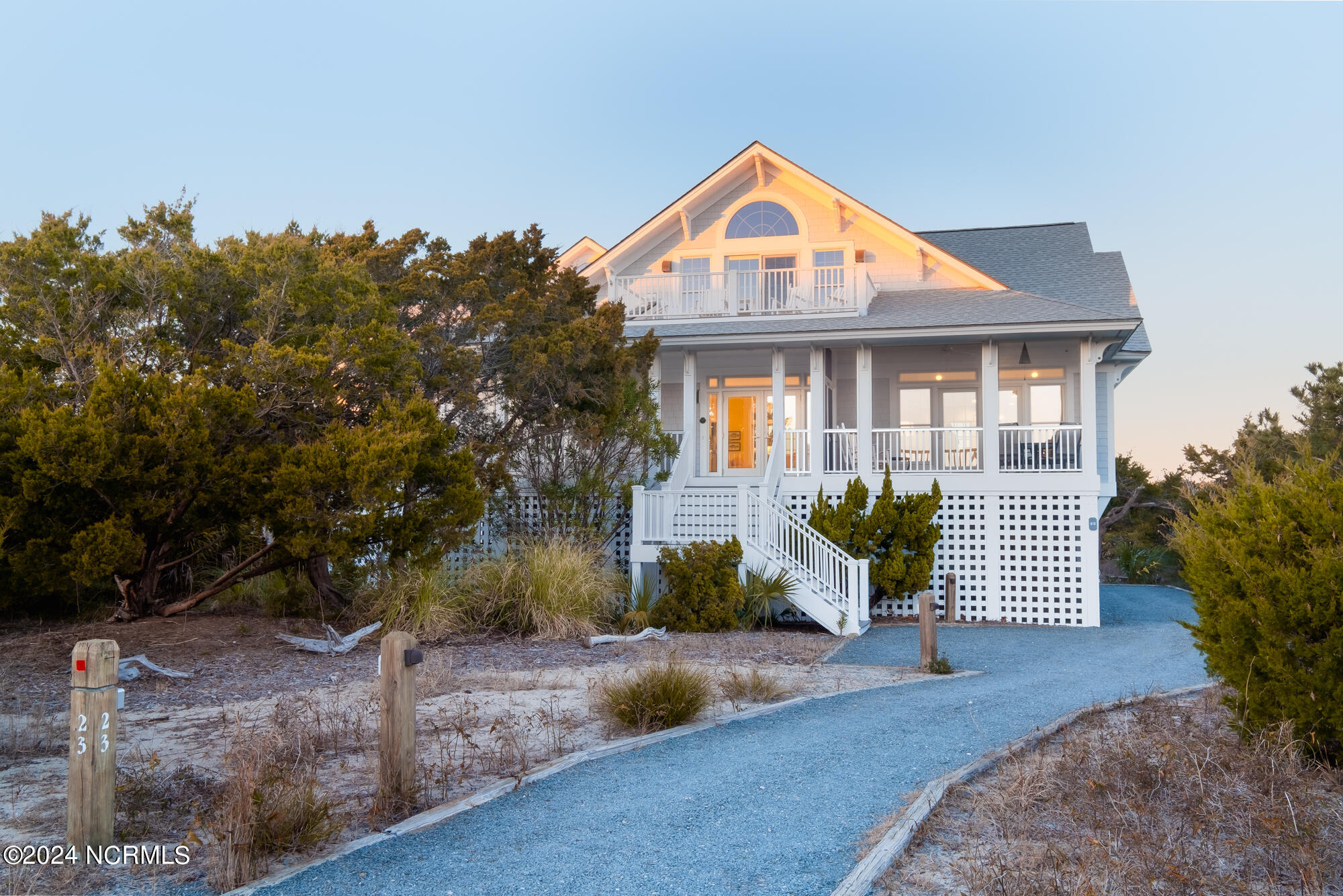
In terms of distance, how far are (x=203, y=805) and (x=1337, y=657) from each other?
642cm

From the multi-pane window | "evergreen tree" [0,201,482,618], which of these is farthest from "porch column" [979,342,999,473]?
"evergreen tree" [0,201,482,618]

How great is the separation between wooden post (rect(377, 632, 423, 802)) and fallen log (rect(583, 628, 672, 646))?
22.1 ft

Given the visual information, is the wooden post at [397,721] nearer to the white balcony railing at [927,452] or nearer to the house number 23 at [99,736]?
the house number 23 at [99,736]

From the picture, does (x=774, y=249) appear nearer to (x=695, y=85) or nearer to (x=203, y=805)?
(x=695, y=85)

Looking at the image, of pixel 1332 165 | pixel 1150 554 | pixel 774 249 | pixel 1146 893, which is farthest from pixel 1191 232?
pixel 1146 893

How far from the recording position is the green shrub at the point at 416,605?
37.6 ft

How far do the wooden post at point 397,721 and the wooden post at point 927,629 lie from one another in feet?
21.4

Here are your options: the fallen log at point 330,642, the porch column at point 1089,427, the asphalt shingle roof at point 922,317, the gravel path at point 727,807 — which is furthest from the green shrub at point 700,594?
the porch column at point 1089,427

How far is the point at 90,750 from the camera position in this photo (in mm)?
4008

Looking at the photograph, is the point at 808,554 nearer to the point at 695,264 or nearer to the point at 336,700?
the point at 695,264

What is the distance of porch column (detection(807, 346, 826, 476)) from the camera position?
16.2m

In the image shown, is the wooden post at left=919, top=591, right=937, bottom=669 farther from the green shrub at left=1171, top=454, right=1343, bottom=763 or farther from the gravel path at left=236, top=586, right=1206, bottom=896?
the green shrub at left=1171, top=454, right=1343, bottom=763

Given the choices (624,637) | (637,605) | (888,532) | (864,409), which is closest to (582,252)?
(864,409)

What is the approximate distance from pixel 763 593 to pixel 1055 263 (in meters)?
10.9
